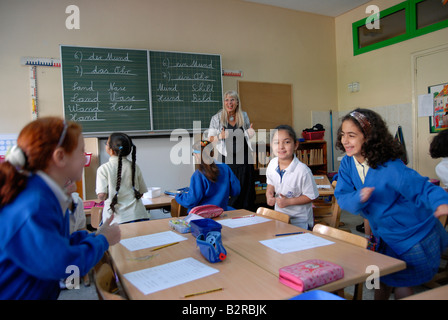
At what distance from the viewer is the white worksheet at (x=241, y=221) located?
2014mm

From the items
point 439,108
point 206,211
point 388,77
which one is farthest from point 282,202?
point 388,77

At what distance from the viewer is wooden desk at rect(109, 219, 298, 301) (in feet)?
3.49

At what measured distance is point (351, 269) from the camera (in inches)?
49.0

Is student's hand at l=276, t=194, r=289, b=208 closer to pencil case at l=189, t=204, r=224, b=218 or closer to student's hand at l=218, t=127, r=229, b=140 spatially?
pencil case at l=189, t=204, r=224, b=218

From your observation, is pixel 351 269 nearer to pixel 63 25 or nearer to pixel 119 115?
pixel 119 115

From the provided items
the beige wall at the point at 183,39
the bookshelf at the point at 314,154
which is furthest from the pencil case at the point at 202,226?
the bookshelf at the point at 314,154

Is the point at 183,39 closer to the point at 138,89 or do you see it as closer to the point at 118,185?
the point at 138,89

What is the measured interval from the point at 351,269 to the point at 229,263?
19.3 inches

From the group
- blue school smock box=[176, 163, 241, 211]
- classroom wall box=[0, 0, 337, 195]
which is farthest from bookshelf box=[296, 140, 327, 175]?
blue school smock box=[176, 163, 241, 211]

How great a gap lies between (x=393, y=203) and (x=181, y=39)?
4234mm

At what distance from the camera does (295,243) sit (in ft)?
5.20

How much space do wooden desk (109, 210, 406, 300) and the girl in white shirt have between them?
1.55ft

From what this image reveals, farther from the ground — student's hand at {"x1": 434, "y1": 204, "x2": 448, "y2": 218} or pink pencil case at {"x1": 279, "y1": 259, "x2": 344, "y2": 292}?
student's hand at {"x1": 434, "y1": 204, "x2": 448, "y2": 218}
